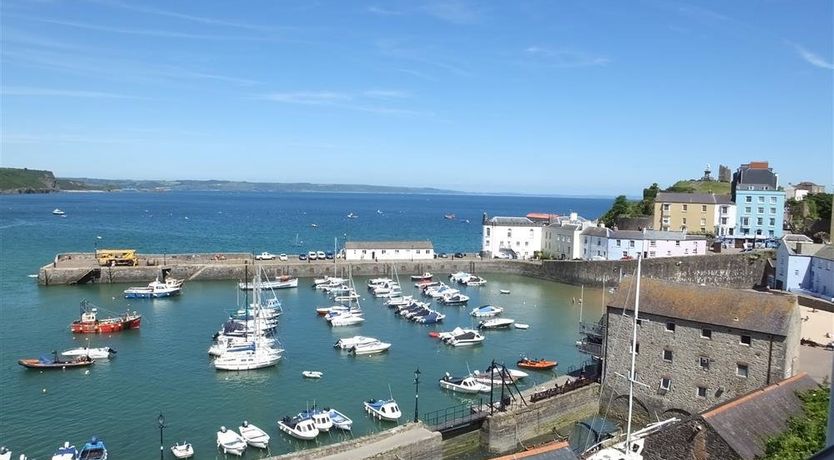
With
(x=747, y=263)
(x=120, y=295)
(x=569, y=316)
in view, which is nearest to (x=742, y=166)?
(x=747, y=263)

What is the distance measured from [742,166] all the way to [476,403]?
61.1 meters

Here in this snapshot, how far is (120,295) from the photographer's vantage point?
5106 cm

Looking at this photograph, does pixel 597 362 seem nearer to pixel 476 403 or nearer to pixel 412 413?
pixel 476 403

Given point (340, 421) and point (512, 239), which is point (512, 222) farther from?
point (340, 421)

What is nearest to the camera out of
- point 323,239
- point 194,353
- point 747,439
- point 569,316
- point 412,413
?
point 747,439

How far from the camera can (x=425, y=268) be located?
211 ft

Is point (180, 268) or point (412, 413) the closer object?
point (412, 413)

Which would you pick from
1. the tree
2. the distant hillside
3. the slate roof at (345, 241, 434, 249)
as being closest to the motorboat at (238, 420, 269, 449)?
the tree

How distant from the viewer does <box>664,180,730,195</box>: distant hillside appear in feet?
279

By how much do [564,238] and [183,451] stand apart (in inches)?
1970

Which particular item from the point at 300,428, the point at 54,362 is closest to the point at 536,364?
the point at 300,428

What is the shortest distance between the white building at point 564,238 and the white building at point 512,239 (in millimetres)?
1074

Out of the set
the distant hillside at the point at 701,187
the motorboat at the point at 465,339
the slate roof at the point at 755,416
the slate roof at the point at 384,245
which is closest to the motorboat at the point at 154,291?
the slate roof at the point at 384,245

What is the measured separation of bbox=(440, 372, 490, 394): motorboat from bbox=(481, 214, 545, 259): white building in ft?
132
